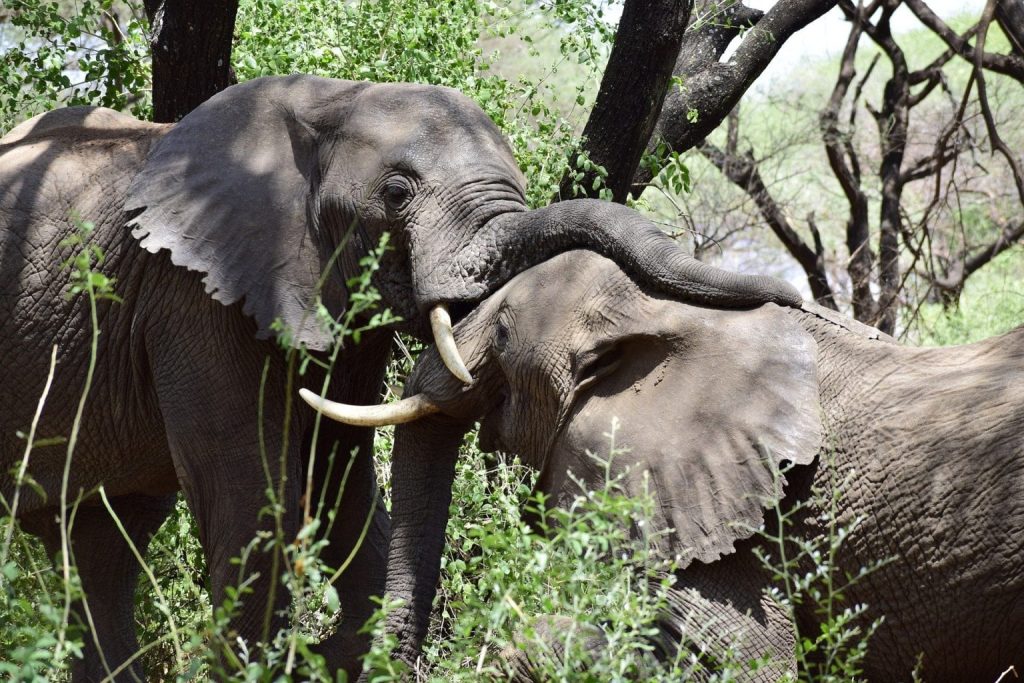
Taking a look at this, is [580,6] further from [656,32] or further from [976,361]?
[976,361]

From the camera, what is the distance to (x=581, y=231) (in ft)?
12.4

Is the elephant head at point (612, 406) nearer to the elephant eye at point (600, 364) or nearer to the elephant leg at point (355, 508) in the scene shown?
the elephant eye at point (600, 364)

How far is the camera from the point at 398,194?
13.5 ft

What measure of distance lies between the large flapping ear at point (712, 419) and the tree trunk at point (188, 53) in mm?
2364

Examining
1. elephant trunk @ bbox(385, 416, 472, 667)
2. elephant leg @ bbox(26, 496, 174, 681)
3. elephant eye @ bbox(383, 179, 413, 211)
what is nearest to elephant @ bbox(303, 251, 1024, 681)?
elephant trunk @ bbox(385, 416, 472, 667)

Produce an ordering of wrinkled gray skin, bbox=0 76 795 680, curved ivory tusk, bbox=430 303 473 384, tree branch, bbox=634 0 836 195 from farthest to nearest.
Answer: tree branch, bbox=634 0 836 195 → wrinkled gray skin, bbox=0 76 795 680 → curved ivory tusk, bbox=430 303 473 384

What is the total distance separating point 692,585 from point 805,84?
2275cm

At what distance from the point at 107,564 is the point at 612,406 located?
2.39 meters

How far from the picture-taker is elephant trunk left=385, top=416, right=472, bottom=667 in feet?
13.0

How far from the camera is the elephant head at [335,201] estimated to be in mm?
3994

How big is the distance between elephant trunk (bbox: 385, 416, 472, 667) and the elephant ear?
14.7 inches

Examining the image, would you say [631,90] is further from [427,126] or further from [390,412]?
[390,412]

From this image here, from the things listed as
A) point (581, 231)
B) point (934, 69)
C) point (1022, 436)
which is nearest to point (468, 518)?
point (581, 231)

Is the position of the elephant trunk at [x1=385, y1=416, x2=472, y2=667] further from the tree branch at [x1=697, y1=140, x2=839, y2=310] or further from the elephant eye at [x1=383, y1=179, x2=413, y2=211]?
the tree branch at [x1=697, y1=140, x2=839, y2=310]
